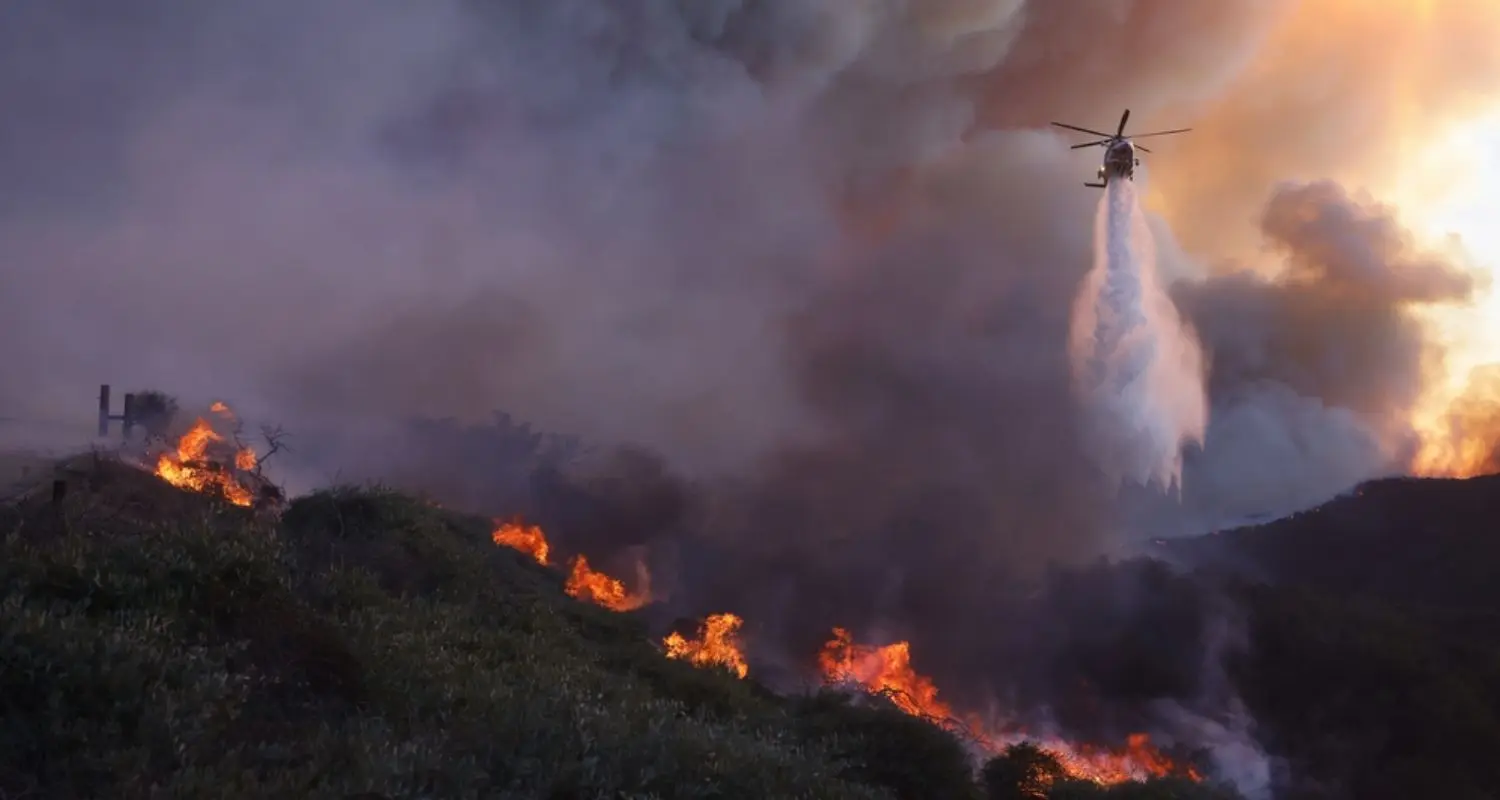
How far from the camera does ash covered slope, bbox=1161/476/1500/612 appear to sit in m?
79.8

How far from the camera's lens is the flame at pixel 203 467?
19.9m

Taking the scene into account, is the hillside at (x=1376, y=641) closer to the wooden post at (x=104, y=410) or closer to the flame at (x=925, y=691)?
the flame at (x=925, y=691)

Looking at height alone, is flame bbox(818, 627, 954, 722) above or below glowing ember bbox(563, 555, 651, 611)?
below

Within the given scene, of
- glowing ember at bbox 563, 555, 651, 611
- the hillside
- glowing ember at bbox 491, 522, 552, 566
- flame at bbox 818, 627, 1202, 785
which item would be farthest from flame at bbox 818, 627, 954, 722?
the hillside

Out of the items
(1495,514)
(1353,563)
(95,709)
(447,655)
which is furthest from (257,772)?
(1495,514)

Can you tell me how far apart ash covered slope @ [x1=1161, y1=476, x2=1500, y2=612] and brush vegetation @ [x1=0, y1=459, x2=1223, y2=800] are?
236ft

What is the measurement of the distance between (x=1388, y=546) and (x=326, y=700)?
99513mm

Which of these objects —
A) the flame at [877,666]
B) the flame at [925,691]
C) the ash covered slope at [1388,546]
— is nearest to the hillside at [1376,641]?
the ash covered slope at [1388,546]

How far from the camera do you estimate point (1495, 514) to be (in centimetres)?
8638

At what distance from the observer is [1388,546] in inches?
3440

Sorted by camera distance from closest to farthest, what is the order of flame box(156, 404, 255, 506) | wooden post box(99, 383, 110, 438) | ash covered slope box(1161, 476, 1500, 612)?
1. flame box(156, 404, 255, 506)
2. wooden post box(99, 383, 110, 438)
3. ash covered slope box(1161, 476, 1500, 612)

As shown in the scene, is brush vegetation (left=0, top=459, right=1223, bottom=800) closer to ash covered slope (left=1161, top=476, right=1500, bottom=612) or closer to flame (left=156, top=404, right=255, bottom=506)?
flame (left=156, top=404, right=255, bottom=506)

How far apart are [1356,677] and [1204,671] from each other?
26.8 ft

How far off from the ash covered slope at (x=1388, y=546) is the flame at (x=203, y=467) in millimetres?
68882
